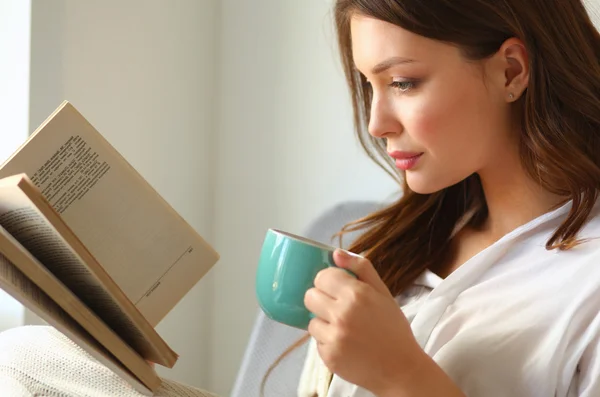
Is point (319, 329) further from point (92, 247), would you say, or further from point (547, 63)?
point (547, 63)

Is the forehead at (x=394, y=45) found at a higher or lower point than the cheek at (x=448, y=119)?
higher

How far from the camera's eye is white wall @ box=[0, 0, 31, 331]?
4.71ft

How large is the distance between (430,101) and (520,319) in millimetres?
285

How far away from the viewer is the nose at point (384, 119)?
0.98 metres

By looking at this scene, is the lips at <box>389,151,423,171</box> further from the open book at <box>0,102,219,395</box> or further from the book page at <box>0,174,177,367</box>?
the book page at <box>0,174,177,367</box>

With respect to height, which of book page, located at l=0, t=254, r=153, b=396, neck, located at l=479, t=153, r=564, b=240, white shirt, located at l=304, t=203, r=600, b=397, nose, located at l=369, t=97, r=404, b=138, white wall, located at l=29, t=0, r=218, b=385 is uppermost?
white wall, located at l=29, t=0, r=218, b=385

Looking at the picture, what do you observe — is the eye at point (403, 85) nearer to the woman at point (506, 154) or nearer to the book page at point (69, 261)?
the woman at point (506, 154)

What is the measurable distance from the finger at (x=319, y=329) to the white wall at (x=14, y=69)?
0.86 metres

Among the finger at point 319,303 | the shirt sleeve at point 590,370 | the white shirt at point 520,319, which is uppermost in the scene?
the finger at point 319,303

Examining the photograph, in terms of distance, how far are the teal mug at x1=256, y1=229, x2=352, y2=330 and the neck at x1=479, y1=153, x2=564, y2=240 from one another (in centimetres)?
36

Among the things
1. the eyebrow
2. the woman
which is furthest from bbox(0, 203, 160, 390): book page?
the eyebrow

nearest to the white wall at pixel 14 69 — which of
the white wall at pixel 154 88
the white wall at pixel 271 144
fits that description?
the white wall at pixel 154 88

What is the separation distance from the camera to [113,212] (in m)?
0.90

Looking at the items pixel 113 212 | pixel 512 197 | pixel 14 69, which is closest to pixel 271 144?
pixel 14 69
